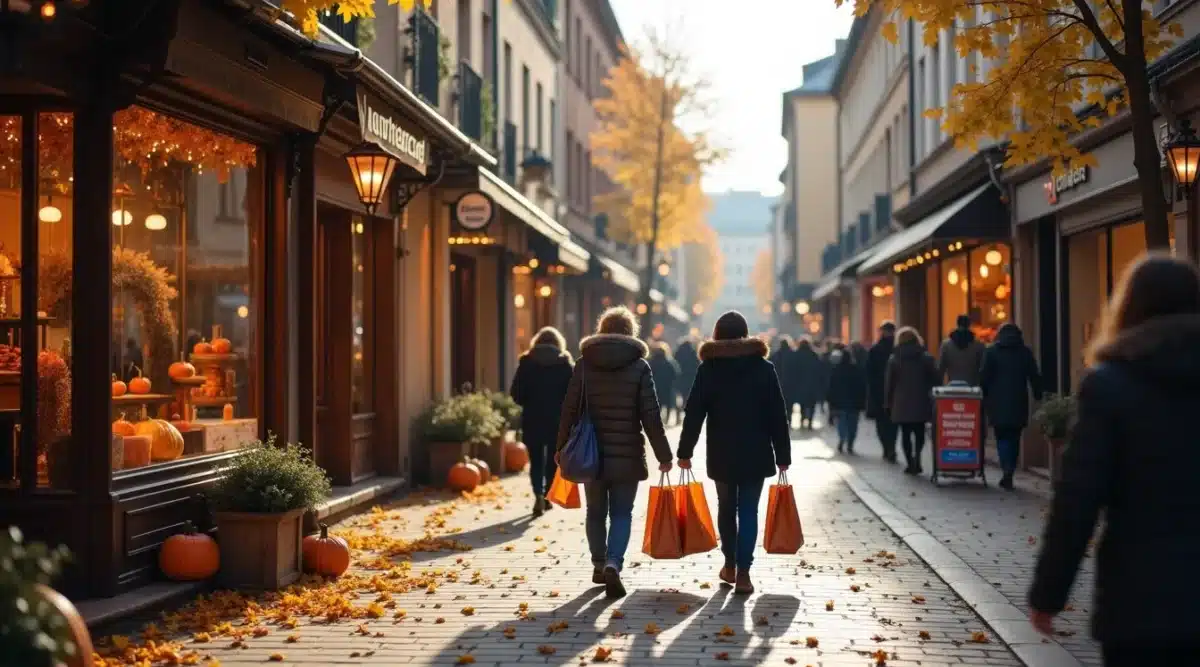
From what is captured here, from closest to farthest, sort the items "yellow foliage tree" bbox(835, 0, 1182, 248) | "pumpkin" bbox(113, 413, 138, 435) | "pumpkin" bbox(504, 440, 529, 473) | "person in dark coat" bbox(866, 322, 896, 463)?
"pumpkin" bbox(113, 413, 138, 435) → "yellow foliage tree" bbox(835, 0, 1182, 248) → "pumpkin" bbox(504, 440, 529, 473) → "person in dark coat" bbox(866, 322, 896, 463)

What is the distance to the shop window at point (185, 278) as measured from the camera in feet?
32.0

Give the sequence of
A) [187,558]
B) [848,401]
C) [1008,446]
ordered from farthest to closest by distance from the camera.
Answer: [848,401] → [1008,446] → [187,558]

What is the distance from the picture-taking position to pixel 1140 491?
407 centimetres

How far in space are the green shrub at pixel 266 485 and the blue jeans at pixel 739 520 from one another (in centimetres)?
259

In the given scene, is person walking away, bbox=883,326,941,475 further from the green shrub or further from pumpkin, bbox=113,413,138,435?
pumpkin, bbox=113,413,138,435

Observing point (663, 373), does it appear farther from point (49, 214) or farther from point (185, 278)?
point (49, 214)

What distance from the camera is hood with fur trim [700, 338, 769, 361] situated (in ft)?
31.4

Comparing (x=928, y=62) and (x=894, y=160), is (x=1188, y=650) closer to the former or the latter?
(x=928, y=62)

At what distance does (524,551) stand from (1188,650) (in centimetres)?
786

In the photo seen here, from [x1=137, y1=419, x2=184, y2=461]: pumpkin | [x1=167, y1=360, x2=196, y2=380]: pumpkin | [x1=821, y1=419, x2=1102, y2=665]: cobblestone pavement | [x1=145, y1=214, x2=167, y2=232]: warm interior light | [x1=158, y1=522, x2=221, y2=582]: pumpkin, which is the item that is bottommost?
[x1=821, y1=419, x2=1102, y2=665]: cobblestone pavement

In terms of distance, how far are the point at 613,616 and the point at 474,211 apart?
9995 mm

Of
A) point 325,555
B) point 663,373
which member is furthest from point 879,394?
point 325,555

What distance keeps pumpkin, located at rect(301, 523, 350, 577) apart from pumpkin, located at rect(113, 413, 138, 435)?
1330 millimetres

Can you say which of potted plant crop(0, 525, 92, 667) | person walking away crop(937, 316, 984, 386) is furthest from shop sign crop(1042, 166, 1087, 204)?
potted plant crop(0, 525, 92, 667)
